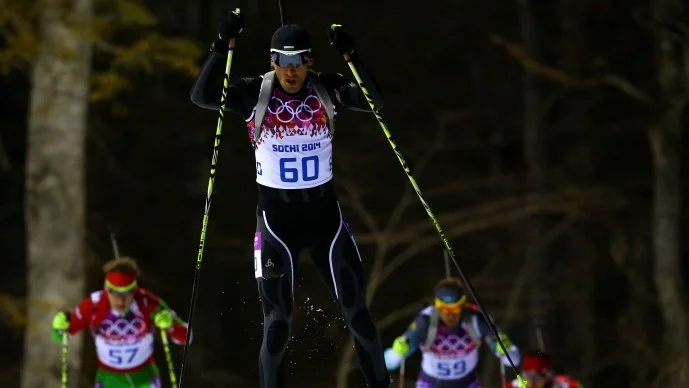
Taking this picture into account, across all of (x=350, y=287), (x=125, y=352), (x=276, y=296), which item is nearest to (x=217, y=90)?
(x=276, y=296)

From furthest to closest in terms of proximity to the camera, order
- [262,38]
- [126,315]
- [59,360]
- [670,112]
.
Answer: [262,38] < [670,112] < [59,360] < [126,315]

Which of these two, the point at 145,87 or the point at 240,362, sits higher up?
the point at 145,87

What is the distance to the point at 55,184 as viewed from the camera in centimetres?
1199

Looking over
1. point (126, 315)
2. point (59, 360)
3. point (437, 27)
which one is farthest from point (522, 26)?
point (126, 315)

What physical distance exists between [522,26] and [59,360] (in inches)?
383

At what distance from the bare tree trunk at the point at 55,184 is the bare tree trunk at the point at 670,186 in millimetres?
6239

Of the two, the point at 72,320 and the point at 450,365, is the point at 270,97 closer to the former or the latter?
the point at 72,320

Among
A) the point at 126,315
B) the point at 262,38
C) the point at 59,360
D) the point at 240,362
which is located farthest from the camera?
the point at 240,362

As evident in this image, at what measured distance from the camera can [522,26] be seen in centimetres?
1956

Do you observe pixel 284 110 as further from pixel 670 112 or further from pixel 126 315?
pixel 670 112

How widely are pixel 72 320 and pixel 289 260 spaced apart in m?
3.54

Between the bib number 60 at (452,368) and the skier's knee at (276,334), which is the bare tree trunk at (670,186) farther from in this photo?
the skier's knee at (276,334)

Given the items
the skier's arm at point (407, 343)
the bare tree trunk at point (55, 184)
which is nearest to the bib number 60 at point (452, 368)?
the skier's arm at point (407, 343)

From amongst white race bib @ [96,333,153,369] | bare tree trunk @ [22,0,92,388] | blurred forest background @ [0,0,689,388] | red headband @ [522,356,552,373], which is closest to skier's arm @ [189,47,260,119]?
white race bib @ [96,333,153,369]
